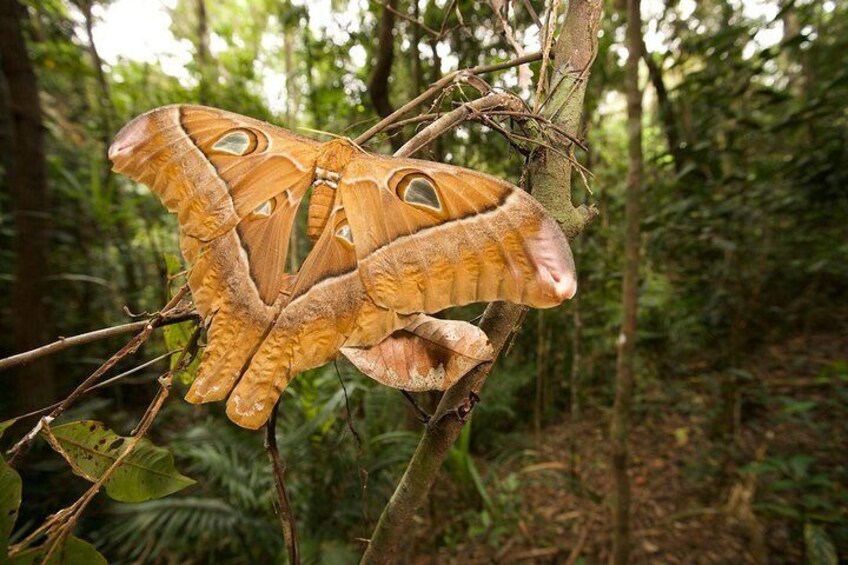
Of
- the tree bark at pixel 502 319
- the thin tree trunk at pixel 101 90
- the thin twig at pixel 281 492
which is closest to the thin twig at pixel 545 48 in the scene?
the tree bark at pixel 502 319

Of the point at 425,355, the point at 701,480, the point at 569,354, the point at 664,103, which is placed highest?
the point at 664,103

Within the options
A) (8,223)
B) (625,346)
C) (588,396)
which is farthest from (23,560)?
(8,223)

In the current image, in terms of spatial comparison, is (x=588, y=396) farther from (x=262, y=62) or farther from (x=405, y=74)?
(x=262, y=62)

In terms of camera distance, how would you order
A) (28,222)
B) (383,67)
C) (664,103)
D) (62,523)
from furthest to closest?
(664,103) < (28,222) < (383,67) < (62,523)

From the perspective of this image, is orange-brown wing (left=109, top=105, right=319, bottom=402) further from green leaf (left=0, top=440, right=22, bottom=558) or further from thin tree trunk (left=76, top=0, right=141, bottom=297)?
thin tree trunk (left=76, top=0, right=141, bottom=297)

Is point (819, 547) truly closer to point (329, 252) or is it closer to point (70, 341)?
Answer: point (329, 252)

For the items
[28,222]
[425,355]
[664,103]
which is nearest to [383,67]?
[425,355]

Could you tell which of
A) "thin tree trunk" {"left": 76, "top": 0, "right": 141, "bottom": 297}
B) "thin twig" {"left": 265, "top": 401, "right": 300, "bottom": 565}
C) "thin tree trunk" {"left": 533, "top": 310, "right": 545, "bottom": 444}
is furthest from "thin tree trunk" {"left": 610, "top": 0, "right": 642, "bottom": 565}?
"thin tree trunk" {"left": 76, "top": 0, "right": 141, "bottom": 297}
